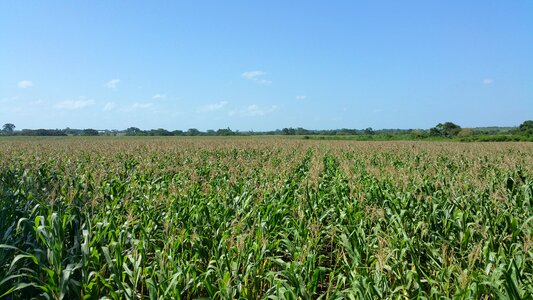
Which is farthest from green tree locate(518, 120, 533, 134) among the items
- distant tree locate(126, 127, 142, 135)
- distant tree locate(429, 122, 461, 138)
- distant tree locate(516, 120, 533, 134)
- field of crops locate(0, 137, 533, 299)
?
distant tree locate(126, 127, 142, 135)

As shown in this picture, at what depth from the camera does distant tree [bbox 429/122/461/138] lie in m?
63.6

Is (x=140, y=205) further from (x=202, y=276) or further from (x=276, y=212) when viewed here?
(x=202, y=276)

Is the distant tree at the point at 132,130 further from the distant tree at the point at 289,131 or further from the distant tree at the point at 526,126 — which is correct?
the distant tree at the point at 526,126

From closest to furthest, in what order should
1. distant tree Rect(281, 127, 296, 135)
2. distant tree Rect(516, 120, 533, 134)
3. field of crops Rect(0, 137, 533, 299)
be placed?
field of crops Rect(0, 137, 533, 299) → distant tree Rect(516, 120, 533, 134) → distant tree Rect(281, 127, 296, 135)

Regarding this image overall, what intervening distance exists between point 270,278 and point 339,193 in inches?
171

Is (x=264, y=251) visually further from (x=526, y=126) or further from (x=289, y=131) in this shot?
(x=289, y=131)

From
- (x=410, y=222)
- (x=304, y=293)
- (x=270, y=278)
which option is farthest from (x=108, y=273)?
(x=410, y=222)

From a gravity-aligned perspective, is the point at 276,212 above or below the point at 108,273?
above

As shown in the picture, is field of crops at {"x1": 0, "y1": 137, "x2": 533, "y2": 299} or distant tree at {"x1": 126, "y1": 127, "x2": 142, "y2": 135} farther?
distant tree at {"x1": 126, "y1": 127, "x2": 142, "y2": 135}

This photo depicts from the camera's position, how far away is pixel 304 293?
310cm

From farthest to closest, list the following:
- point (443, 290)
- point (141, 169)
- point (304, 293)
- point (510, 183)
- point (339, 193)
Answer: point (141, 169) < point (510, 183) < point (339, 193) < point (443, 290) < point (304, 293)

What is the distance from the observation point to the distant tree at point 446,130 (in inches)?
2505

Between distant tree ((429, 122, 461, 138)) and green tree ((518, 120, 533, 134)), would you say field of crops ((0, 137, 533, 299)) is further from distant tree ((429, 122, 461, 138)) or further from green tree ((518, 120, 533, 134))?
green tree ((518, 120, 533, 134))

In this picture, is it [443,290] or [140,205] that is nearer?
[443,290]
